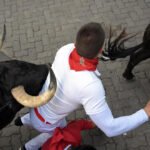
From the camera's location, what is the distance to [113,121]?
3146 millimetres

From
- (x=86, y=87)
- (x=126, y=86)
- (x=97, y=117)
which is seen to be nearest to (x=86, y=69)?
(x=86, y=87)

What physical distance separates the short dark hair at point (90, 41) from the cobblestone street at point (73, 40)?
1635 mm

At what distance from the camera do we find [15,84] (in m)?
3.11

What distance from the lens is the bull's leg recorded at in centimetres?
457

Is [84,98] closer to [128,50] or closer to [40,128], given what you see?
[40,128]

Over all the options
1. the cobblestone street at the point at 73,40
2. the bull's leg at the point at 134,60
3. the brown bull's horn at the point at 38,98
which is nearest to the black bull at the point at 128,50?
the bull's leg at the point at 134,60

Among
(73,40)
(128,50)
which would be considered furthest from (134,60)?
(73,40)

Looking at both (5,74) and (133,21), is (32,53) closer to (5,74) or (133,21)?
(133,21)

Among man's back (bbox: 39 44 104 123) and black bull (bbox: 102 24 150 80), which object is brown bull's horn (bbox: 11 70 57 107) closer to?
man's back (bbox: 39 44 104 123)

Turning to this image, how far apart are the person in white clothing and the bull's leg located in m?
1.43

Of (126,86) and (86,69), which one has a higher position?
(86,69)

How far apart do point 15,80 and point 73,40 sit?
9.24 ft

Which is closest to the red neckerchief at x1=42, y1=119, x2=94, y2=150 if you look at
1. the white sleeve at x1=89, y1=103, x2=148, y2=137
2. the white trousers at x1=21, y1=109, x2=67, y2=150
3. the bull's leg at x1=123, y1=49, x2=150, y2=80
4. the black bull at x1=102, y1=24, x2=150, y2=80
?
the white trousers at x1=21, y1=109, x2=67, y2=150

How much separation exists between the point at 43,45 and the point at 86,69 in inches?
113
